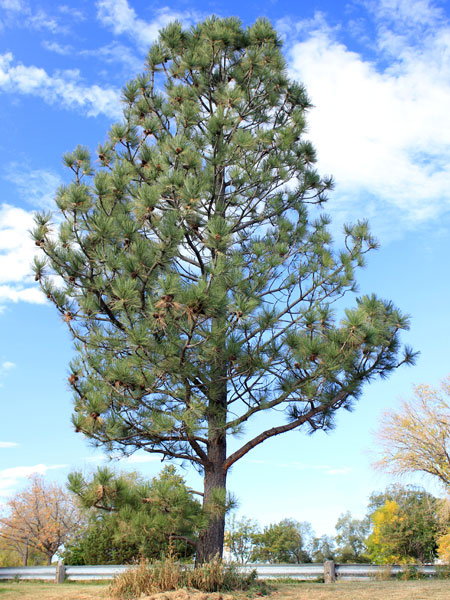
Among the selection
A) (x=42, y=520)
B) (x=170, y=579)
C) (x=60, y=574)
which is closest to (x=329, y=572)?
(x=170, y=579)

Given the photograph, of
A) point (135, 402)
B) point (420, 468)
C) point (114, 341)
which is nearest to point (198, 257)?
point (114, 341)

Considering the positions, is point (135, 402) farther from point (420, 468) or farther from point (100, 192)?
point (420, 468)

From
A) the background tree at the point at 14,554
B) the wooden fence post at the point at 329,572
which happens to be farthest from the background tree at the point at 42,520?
the wooden fence post at the point at 329,572

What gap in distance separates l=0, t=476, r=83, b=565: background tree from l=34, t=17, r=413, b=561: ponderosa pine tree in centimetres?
1699

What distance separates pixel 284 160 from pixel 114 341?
4.07 m

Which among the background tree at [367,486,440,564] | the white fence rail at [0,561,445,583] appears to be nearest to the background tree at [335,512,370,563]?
the background tree at [367,486,440,564]

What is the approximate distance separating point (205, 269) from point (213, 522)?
3352 millimetres

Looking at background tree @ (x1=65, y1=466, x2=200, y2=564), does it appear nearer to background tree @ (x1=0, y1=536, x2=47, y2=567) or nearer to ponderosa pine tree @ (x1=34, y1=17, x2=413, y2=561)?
ponderosa pine tree @ (x1=34, y1=17, x2=413, y2=561)

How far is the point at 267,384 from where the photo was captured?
24.8 ft

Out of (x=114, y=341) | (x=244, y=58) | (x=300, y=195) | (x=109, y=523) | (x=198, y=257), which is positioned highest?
(x=244, y=58)

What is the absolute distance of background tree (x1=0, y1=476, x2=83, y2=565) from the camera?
22266 mm

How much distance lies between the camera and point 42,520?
888 inches

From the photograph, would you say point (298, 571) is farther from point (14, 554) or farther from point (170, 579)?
point (14, 554)

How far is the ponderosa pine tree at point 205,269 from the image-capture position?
21.8 feet
